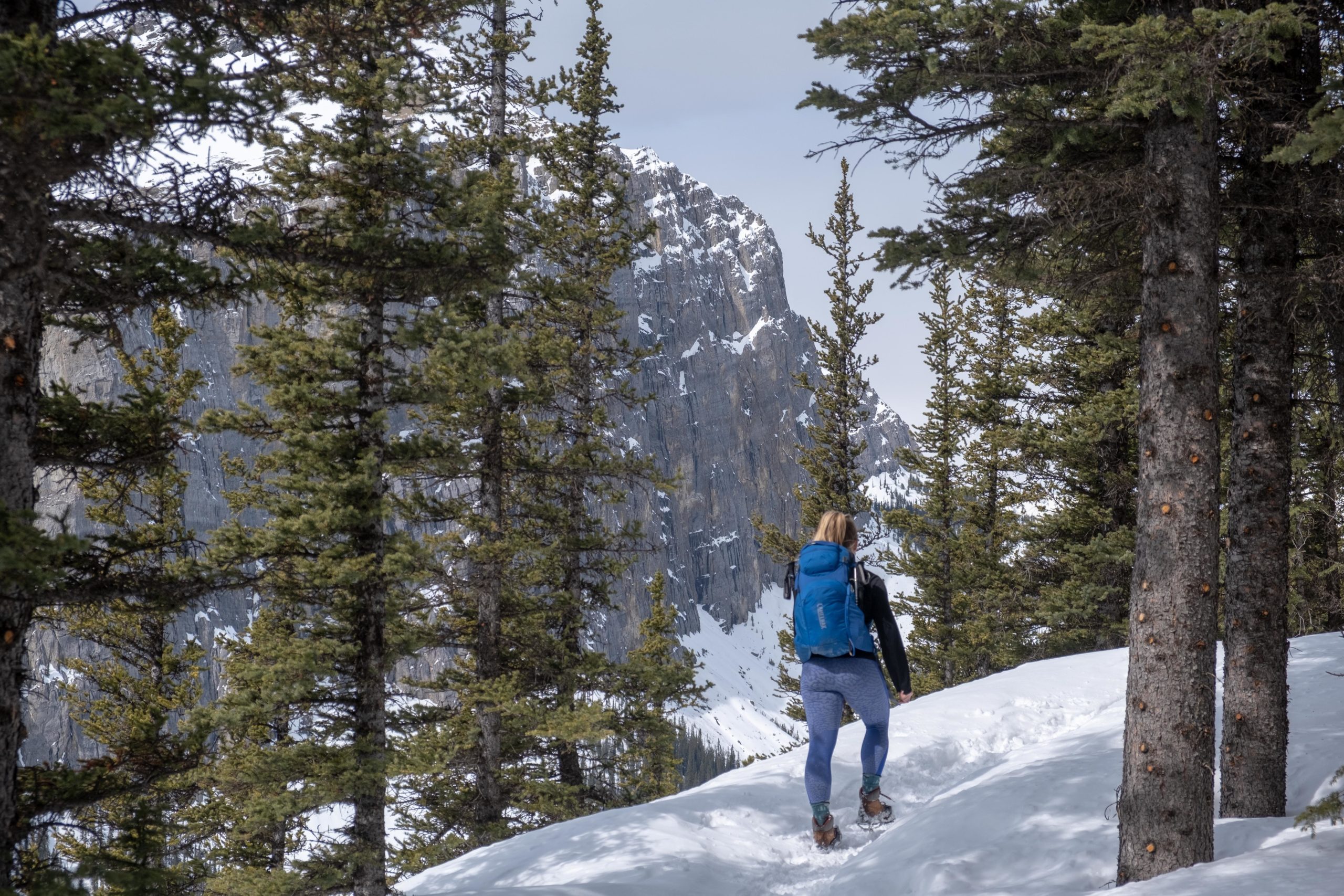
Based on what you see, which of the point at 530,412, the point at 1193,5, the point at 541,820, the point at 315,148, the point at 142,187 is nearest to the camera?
the point at 142,187

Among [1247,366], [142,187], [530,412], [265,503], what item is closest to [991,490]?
[530,412]

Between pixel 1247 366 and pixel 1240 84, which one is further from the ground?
Answer: pixel 1240 84

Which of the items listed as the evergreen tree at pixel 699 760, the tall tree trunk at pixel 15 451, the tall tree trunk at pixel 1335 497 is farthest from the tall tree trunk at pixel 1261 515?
the evergreen tree at pixel 699 760

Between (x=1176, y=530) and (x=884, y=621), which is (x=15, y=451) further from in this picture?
(x=1176, y=530)

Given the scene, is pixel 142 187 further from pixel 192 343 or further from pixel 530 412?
pixel 192 343

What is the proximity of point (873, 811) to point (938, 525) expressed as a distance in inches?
821

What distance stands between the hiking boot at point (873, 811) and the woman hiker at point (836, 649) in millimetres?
373

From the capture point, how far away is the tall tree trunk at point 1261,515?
5988mm

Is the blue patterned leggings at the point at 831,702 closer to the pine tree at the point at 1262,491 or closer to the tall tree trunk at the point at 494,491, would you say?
the pine tree at the point at 1262,491

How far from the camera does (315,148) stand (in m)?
8.53

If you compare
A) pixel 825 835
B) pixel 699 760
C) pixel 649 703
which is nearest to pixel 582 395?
pixel 649 703

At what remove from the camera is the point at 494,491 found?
13.0m

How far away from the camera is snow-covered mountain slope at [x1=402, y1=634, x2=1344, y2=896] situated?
5.34 m

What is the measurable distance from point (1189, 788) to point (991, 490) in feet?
69.6
